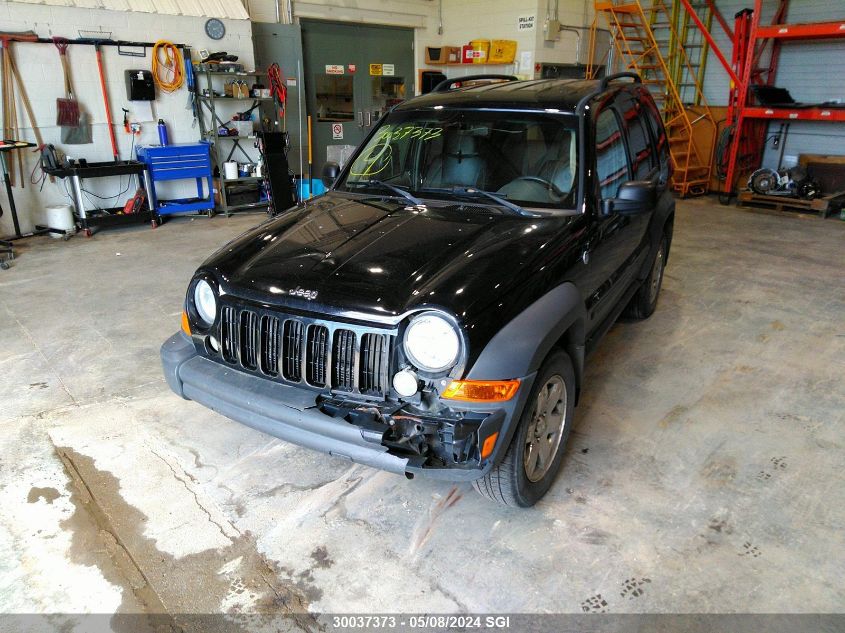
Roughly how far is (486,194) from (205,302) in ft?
4.43

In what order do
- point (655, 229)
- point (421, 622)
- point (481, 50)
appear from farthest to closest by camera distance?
point (481, 50) < point (655, 229) < point (421, 622)

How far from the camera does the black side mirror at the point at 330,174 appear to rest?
3.37m

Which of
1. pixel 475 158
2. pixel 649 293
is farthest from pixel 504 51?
pixel 475 158

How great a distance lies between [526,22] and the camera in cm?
907

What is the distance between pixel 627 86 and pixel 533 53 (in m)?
6.12

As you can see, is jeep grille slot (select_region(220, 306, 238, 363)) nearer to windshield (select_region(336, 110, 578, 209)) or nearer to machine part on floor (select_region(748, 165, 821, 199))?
windshield (select_region(336, 110, 578, 209))

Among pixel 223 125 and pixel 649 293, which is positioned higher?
pixel 223 125

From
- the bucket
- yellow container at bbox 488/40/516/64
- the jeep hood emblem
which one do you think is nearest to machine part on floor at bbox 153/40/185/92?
the bucket

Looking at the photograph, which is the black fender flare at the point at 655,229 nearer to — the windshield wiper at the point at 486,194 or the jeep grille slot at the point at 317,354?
the windshield wiper at the point at 486,194

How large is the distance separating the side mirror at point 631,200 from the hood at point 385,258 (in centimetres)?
32

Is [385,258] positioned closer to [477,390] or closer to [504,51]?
[477,390]

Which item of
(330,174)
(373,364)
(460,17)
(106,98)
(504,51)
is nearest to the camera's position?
(373,364)

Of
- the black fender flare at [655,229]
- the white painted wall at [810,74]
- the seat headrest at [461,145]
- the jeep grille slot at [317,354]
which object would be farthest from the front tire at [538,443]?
the white painted wall at [810,74]

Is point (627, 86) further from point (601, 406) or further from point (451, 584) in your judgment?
point (451, 584)
